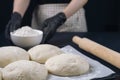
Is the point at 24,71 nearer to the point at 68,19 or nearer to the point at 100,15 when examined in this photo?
the point at 68,19

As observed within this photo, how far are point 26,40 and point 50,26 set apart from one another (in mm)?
217

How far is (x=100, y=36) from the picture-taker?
1.39 meters

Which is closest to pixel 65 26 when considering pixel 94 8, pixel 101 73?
pixel 94 8

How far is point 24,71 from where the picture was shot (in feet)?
2.93

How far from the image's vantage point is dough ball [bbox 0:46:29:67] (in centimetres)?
100

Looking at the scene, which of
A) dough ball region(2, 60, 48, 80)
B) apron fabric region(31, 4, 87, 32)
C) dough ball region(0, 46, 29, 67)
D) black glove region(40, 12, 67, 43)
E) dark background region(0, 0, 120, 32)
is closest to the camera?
dough ball region(2, 60, 48, 80)

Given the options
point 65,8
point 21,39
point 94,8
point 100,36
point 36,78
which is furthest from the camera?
point 94,8

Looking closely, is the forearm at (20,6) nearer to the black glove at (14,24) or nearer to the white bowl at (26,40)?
the black glove at (14,24)

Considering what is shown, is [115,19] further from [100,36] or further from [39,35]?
[39,35]

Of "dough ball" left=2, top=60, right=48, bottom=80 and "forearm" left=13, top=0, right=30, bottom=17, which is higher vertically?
"forearm" left=13, top=0, right=30, bottom=17

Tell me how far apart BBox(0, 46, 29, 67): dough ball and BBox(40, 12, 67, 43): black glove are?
0.83 ft

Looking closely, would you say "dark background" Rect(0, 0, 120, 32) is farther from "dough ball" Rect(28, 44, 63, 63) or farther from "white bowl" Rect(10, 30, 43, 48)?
"dough ball" Rect(28, 44, 63, 63)

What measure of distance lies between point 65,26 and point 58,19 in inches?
7.3

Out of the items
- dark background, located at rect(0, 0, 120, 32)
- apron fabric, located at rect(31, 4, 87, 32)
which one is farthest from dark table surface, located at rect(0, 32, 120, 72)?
dark background, located at rect(0, 0, 120, 32)
